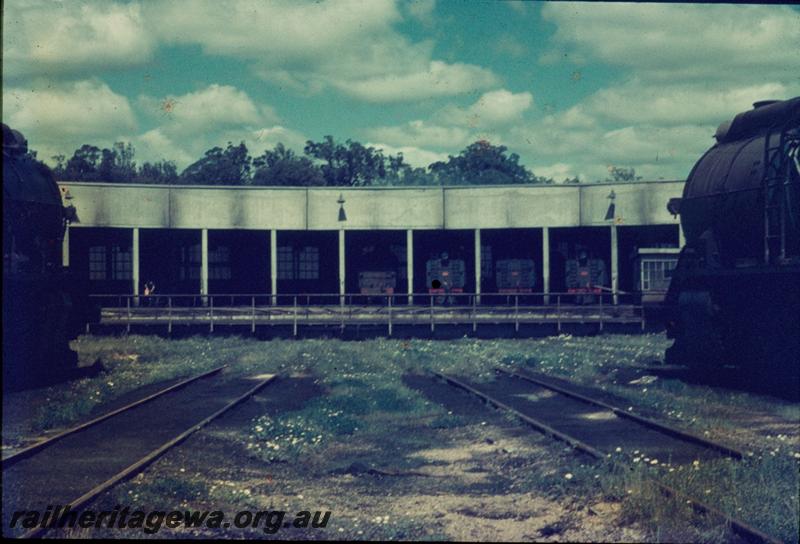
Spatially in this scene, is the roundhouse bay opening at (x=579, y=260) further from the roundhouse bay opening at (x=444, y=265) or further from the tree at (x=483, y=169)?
the tree at (x=483, y=169)

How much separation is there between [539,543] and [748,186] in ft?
36.9

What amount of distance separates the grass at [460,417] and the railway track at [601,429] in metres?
0.27

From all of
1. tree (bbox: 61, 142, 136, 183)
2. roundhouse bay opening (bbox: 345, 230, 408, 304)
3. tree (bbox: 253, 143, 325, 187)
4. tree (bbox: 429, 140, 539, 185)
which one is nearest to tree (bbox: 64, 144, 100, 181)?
tree (bbox: 61, 142, 136, 183)

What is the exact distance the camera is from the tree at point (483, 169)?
7769 centimetres

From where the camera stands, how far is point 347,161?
74.8 meters

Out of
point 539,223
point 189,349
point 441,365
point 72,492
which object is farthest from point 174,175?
point 72,492

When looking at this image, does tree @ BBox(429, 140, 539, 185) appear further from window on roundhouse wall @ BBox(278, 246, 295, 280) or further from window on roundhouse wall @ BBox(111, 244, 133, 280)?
window on roundhouse wall @ BBox(111, 244, 133, 280)

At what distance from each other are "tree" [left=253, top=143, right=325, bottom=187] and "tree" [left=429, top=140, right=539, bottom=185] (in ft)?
43.0

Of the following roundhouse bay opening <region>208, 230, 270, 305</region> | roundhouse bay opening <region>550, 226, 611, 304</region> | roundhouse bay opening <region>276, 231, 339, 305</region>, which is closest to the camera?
roundhouse bay opening <region>550, 226, 611, 304</region>

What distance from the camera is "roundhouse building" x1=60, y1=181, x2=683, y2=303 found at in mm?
35438

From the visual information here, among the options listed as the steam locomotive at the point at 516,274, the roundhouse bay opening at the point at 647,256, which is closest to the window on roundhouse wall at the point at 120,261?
the steam locomotive at the point at 516,274

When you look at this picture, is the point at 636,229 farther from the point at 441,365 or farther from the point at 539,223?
the point at 441,365

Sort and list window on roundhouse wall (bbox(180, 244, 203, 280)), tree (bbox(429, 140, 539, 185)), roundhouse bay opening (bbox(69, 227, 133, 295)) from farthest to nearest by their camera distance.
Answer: tree (bbox(429, 140, 539, 185)) < window on roundhouse wall (bbox(180, 244, 203, 280)) < roundhouse bay opening (bbox(69, 227, 133, 295))

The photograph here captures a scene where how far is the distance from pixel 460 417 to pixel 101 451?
4.93m
